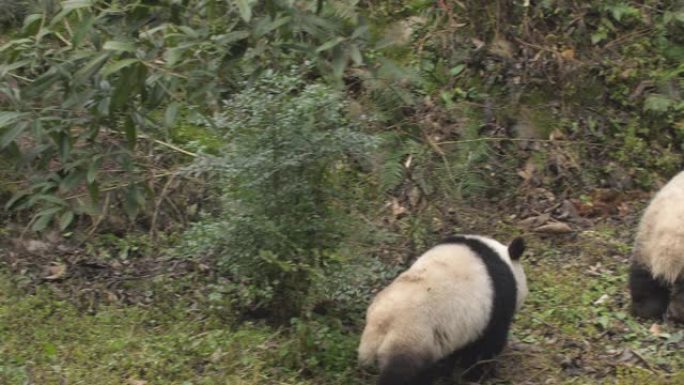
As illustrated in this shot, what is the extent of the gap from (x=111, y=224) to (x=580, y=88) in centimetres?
427

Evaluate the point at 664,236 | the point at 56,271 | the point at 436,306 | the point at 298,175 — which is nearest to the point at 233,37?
the point at 298,175

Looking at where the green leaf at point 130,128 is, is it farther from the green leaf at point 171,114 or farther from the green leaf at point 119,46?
the green leaf at point 119,46

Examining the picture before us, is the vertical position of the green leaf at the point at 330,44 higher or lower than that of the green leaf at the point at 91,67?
higher

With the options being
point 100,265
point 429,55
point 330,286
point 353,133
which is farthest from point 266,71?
point 429,55

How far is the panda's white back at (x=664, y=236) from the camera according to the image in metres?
6.39

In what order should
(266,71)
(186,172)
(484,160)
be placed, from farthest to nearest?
(484,160) < (186,172) < (266,71)

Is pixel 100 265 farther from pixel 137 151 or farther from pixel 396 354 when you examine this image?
pixel 396 354

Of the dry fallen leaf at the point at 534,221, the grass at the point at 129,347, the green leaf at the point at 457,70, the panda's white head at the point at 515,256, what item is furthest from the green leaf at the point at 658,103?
the grass at the point at 129,347

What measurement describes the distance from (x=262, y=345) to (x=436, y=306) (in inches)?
47.8

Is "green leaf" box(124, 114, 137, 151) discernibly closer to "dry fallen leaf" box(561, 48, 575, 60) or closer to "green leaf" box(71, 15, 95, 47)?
"green leaf" box(71, 15, 95, 47)

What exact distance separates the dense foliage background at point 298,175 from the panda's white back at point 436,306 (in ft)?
1.70

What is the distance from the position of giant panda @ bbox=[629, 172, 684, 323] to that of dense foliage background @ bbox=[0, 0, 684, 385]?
0.46 feet

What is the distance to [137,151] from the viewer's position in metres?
7.51

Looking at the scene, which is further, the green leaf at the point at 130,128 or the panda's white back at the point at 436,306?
the panda's white back at the point at 436,306
